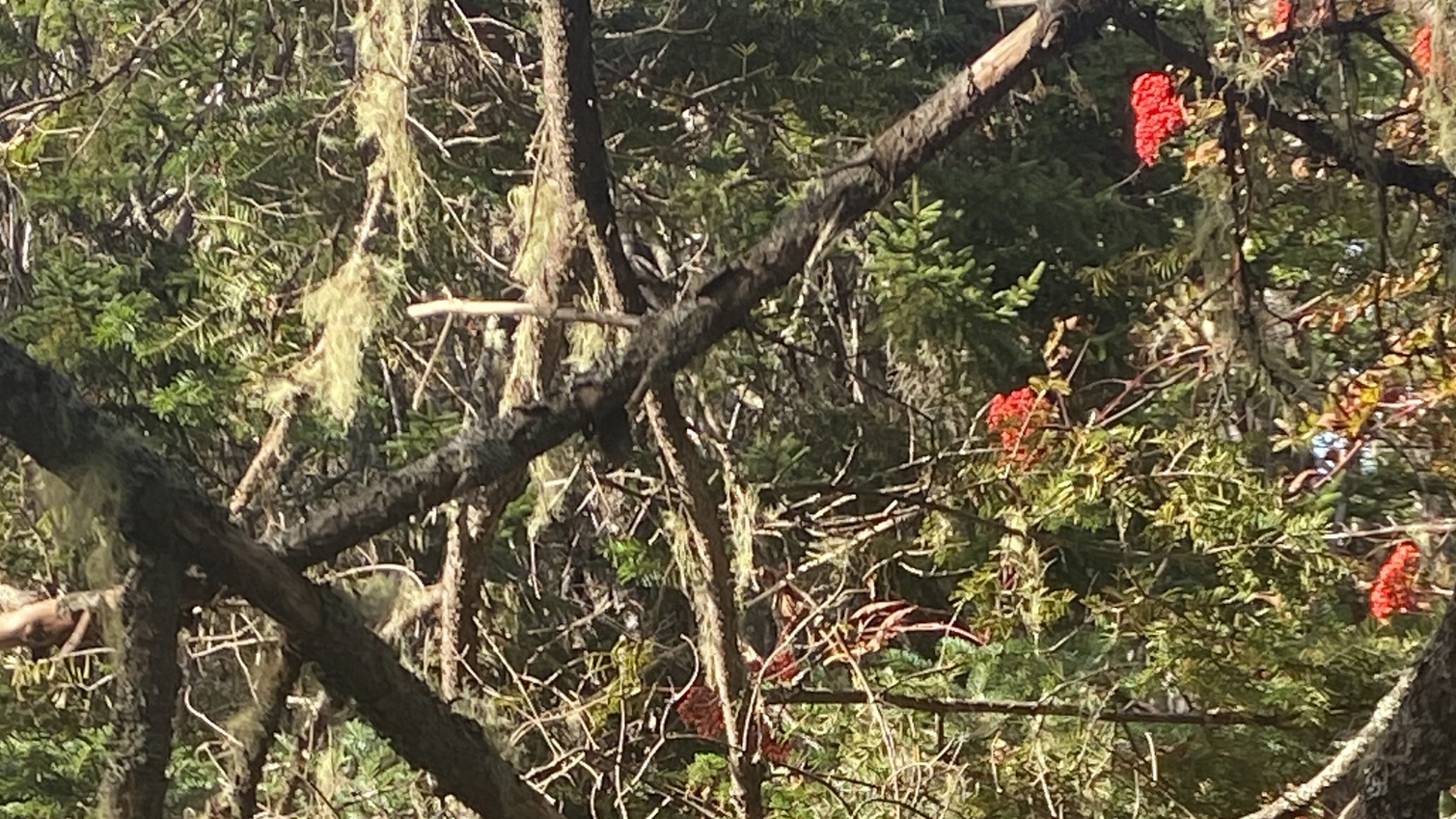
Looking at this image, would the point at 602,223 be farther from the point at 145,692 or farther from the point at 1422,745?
the point at 1422,745

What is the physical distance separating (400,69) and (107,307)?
4.12ft

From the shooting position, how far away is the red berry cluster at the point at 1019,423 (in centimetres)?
271

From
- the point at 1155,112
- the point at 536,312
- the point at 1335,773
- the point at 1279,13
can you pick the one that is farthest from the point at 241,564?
the point at 1279,13

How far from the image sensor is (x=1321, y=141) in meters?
2.20

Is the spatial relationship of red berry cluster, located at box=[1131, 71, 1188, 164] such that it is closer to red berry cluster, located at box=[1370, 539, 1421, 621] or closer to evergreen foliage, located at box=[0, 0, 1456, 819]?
evergreen foliage, located at box=[0, 0, 1456, 819]

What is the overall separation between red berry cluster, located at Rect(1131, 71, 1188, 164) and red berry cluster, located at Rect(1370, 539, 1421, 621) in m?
0.96

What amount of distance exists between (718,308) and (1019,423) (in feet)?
4.07

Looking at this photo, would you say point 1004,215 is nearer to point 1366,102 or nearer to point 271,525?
point 1366,102

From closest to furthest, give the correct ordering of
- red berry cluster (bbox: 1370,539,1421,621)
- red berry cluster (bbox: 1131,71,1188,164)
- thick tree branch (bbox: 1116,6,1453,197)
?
thick tree branch (bbox: 1116,6,1453,197), red berry cluster (bbox: 1370,539,1421,621), red berry cluster (bbox: 1131,71,1188,164)

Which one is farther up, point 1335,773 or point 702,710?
point 702,710

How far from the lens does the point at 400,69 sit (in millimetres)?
2422

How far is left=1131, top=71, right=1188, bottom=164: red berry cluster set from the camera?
2838 millimetres

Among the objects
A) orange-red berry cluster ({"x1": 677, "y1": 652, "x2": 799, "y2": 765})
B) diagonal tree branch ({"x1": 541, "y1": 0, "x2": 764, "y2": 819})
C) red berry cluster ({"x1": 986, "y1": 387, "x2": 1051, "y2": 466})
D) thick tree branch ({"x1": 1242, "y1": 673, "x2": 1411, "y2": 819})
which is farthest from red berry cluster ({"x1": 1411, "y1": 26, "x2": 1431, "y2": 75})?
orange-red berry cluster ({"x1": 677, "y1": 652, "x2": 799, "y2": 765})

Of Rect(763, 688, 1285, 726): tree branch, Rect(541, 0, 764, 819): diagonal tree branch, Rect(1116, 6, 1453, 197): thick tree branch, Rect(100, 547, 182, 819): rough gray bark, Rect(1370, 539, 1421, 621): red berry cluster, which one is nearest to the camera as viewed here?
Rect(100, 547, 182, 819): rough gray bark
